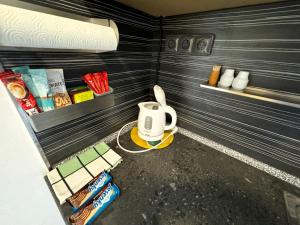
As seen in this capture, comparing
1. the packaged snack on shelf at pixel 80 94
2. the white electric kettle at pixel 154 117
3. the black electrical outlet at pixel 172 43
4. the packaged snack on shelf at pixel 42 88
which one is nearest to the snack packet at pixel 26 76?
the packaged snack on shelf at pixel 42 88

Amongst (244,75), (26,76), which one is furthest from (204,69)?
(26,76)

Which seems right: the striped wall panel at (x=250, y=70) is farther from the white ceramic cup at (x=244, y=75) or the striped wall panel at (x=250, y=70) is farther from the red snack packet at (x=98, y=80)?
the red snack packet at (x=98, y=80)

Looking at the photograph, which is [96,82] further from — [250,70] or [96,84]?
Answer: [250,70]

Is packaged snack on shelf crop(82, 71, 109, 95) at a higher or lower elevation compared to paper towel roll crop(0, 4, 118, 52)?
lower

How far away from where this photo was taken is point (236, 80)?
589 millimetres

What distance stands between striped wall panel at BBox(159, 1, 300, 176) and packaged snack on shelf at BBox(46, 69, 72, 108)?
62cm

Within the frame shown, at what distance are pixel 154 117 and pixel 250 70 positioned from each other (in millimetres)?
496

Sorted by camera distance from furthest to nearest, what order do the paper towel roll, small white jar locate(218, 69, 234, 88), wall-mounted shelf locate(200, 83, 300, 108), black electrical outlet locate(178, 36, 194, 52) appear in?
black electrical outlet locate(178, 36, 194, 52), small white jar locate(218, 69, 234, 88), wall-mounted shelf locate(200, 83, 300, 108), the paper towel roll

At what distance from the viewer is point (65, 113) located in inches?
19.3

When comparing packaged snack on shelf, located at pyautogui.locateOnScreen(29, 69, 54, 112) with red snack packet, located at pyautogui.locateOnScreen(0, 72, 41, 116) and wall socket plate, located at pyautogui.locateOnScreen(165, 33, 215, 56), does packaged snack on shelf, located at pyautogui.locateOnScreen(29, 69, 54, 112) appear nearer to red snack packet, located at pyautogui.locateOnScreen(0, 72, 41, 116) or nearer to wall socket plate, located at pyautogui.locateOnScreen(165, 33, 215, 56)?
red snack packet, located at pyautogui.locateOnScreen(0, 72, 41, 116)

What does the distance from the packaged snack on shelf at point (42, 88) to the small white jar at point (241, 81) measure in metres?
0.73

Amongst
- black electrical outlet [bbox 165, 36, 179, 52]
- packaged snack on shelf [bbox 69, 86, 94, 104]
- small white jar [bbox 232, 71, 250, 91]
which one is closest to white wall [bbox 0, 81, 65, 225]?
packaged snack on shelf [bbox 69, 86, 94, 104]

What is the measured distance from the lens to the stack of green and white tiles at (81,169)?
0.51 m

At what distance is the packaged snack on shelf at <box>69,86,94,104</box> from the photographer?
512 mm
